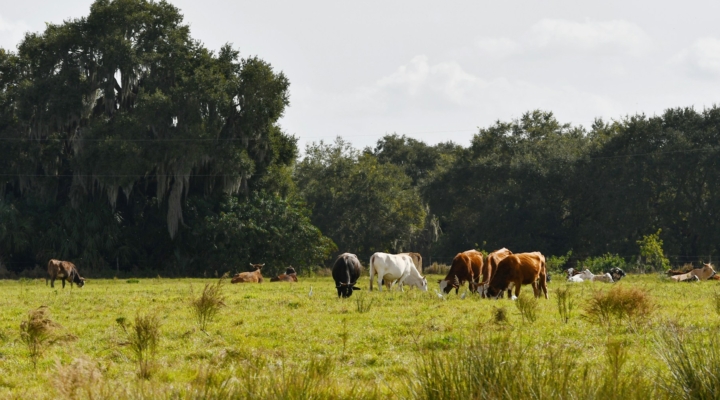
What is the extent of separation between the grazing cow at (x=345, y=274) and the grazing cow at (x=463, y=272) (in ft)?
7.09

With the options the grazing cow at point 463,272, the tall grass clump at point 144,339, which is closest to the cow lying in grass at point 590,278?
the grazing cow at point 463,272

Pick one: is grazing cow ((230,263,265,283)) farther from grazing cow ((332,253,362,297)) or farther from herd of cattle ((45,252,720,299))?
grazing cow ((332,253,362,297))

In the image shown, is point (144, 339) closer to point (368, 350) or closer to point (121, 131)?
point (368, 350)

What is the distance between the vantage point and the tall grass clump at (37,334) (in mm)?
10617

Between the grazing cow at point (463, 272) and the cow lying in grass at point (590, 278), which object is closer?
the grazing cow at point (463, 272)

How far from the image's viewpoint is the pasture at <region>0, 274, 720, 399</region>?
6.48 m

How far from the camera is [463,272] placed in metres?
23.5

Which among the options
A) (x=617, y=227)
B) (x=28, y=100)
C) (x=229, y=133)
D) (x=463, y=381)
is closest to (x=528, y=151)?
(x=617, y=227)

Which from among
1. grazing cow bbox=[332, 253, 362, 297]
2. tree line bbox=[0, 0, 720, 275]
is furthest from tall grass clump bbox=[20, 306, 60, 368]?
tree line bbox=[0, 0, 720, 275]

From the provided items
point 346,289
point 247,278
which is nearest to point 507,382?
point 346,289

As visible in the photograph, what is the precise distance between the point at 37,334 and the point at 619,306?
7.77 metres

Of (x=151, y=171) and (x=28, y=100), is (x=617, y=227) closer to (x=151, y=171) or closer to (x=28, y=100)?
(x=151, y=171)

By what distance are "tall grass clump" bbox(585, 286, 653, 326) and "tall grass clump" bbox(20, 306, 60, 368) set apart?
724cm

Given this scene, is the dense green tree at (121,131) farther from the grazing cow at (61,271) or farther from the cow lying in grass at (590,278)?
the cow lying in grass at (590,278)
